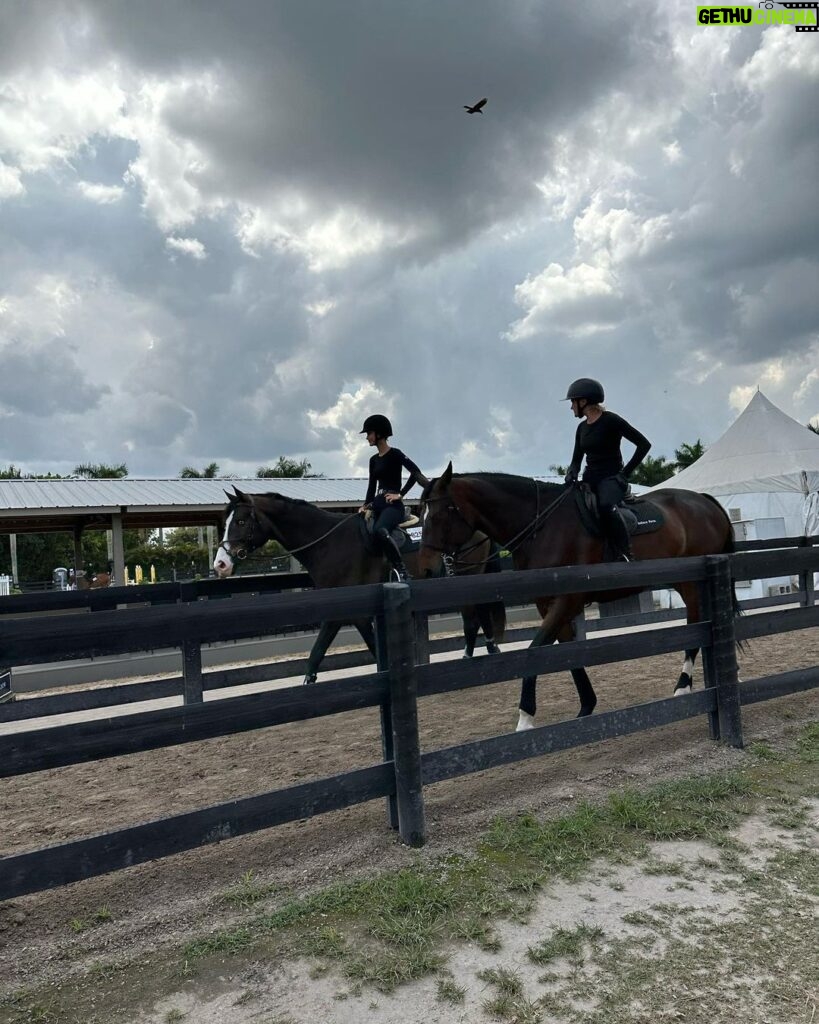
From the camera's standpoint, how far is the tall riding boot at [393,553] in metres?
6.98

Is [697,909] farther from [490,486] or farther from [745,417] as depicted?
[745,417]

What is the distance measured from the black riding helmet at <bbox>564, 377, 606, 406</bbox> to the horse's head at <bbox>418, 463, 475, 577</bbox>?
136 centimetres

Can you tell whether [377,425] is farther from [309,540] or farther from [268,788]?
[268,788]

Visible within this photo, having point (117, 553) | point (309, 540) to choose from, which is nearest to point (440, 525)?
point (309, 540)

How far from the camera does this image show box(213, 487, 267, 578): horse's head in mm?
7051

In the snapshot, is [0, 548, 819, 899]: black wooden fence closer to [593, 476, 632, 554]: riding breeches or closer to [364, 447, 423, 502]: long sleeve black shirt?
[593, 476, 632, 554]: riding breeches

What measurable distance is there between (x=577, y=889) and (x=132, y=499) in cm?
1963

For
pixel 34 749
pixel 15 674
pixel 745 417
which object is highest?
pixel 745 417

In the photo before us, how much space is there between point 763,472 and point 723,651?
49.9ft

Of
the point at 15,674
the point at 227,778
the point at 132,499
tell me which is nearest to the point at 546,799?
the point at 227,778

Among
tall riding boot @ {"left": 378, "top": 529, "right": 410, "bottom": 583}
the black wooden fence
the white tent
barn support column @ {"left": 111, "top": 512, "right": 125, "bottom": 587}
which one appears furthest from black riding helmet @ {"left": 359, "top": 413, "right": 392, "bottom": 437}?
barn support column @ {"left": 111, "top": 512, "right": 125, "bottom": 587}

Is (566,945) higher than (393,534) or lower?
lower

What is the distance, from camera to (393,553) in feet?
23.5

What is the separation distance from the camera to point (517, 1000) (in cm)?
218
